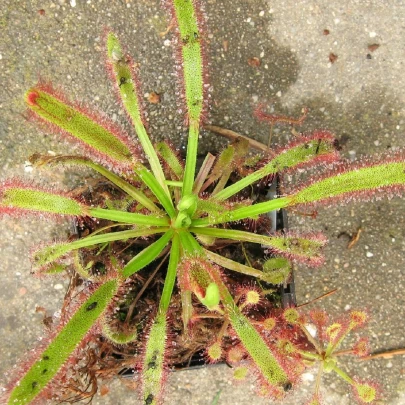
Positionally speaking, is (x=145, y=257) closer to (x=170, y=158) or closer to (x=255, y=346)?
(x=170, y=158)

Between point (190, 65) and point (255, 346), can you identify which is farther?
point (190, 65)

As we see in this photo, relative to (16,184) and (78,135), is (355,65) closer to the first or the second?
(78,135)

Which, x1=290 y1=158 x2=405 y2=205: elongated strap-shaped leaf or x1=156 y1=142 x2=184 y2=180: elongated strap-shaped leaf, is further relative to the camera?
x1=156 y1=142 x2=184 y2=180: elongated strap-shaped leaf

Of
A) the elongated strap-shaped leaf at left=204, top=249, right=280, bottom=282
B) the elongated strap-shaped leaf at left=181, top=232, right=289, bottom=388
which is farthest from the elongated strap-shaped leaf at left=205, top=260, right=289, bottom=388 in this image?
the elongated strap-shaped leaf at left=204, top=249, right=280, bottom=282

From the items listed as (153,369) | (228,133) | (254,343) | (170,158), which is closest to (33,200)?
(170,158)

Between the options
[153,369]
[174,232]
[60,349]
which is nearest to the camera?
[60,349]

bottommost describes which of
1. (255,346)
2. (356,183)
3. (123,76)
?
(255,346)

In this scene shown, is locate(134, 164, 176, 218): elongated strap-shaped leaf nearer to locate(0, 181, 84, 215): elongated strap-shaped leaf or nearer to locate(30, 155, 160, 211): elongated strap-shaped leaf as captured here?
locate(30, 155, 160, 211): elongated strap-shaped leaf
